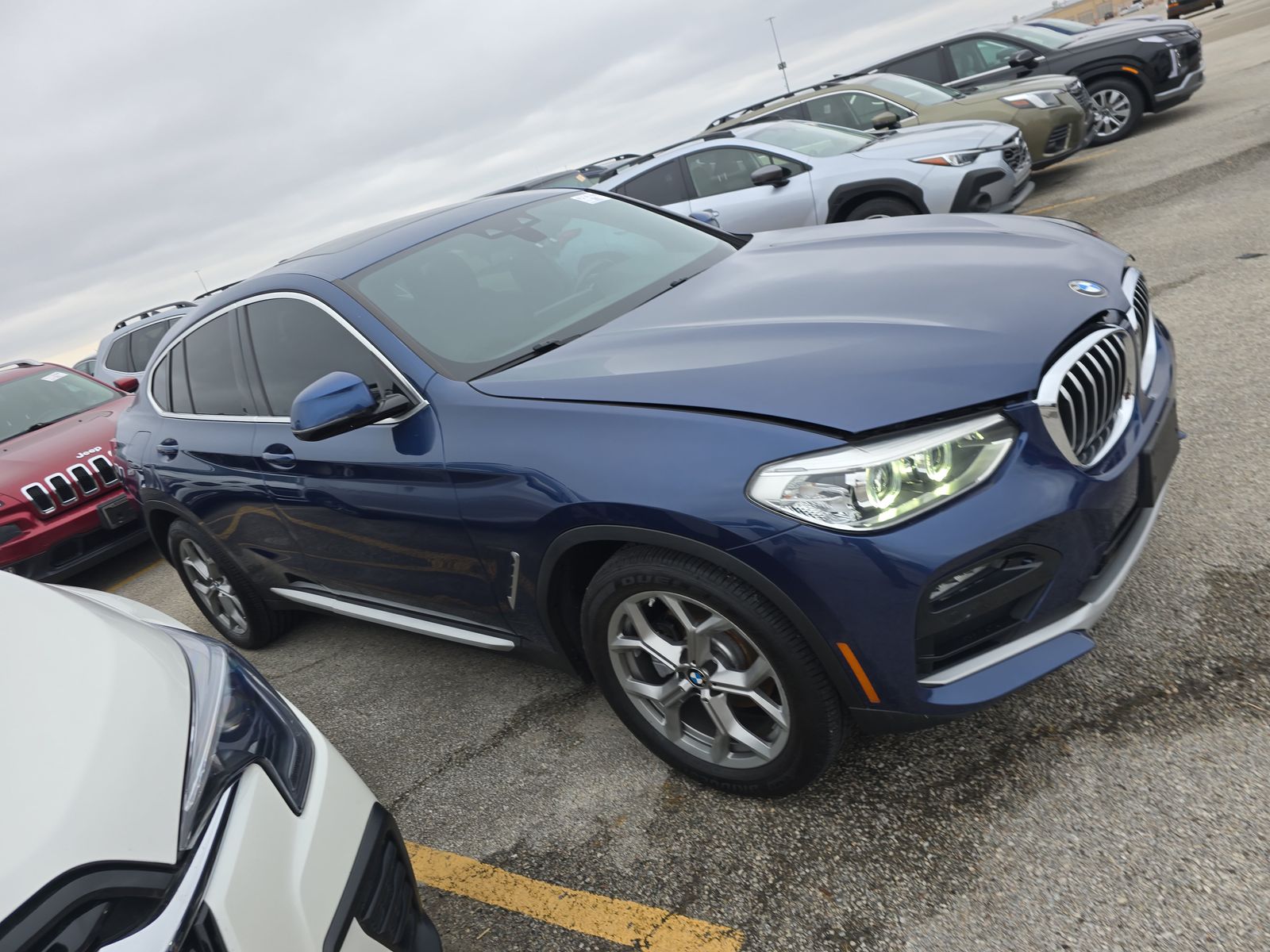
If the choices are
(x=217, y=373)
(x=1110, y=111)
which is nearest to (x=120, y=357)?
(x=217, y=373)

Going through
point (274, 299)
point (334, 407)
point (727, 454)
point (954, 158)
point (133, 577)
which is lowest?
point (133, 577)

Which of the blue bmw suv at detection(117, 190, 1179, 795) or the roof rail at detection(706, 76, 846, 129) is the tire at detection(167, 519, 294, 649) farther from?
the roof rail at detection(706, 76, 846, 129)

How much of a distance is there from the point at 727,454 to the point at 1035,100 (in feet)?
30.0

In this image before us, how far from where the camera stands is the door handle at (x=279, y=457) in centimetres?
345

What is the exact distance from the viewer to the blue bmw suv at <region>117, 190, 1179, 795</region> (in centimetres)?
212

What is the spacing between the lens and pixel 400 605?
Answer: 3365 millimetres

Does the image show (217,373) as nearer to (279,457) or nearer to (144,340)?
(279,457)

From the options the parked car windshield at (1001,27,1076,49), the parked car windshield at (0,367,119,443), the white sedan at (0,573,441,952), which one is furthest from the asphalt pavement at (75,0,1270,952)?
the parked car windshield at (1001,27,1076,49)

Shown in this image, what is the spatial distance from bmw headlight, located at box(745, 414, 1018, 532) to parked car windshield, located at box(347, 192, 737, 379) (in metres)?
1.15

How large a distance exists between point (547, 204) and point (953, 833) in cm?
287

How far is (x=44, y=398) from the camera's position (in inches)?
300

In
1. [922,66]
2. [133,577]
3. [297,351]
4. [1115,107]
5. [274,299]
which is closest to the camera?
[297,351]

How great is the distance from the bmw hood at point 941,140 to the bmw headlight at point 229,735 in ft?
24.1

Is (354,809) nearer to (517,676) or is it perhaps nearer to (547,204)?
(517,676)
